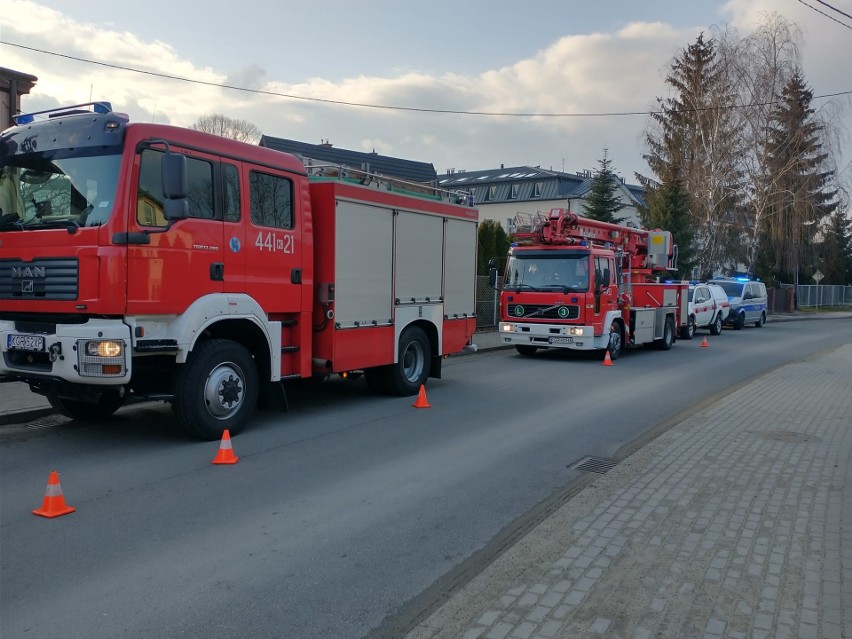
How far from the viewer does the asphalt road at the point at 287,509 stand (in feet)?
13.1

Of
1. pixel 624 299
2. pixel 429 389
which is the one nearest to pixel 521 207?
pixel 624 299

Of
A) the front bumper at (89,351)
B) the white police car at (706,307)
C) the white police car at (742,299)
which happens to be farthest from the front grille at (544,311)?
the white police car at (742,299)

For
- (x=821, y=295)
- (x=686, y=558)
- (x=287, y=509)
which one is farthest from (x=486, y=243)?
(x=821, y=295)

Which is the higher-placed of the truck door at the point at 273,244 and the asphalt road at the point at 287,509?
→ the truck door at the point at 273,244

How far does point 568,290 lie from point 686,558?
1153 cm

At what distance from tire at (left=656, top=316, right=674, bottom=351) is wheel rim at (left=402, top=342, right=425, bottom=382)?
35.7 feet

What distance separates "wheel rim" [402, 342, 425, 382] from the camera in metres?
11.2

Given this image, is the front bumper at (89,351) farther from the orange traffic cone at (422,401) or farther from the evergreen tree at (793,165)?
the evergreen tree at (793,165)

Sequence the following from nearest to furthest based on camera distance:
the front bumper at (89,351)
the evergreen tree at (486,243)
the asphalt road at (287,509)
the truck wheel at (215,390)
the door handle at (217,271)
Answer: the asphalt road at (287,509), the front bumper at (89,351), the truck wheel at (215,390), the door handle at (217,271), the evergreen tree at (486,243)

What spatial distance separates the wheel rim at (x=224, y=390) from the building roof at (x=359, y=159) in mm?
24538

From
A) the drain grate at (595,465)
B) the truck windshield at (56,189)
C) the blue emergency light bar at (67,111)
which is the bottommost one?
the drain grate at (595,465)

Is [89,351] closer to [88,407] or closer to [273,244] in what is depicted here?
[88,407]

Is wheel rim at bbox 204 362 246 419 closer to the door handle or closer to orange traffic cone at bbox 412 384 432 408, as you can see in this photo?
the door handle

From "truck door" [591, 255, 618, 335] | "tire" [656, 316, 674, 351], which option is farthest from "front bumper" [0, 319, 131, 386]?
"tire" [656, 316, 674, 351]
